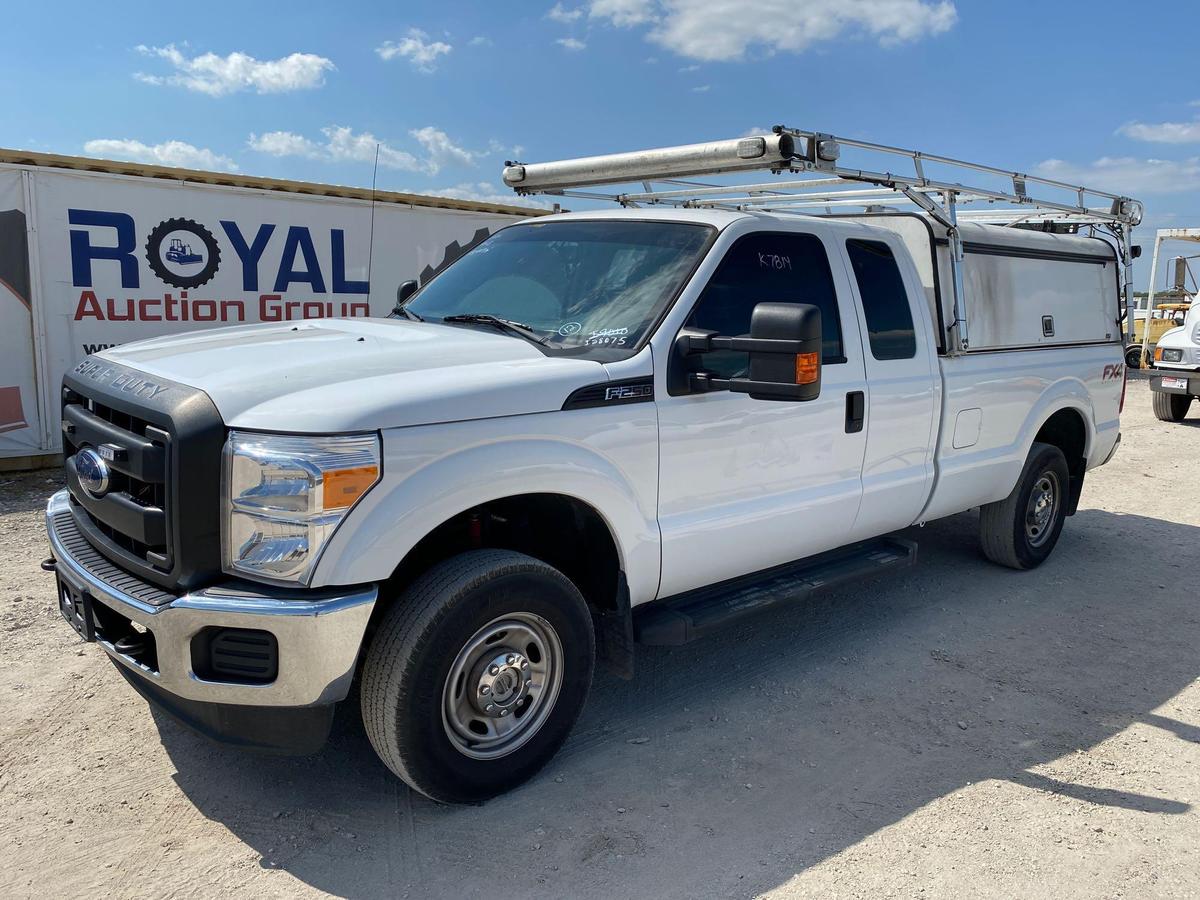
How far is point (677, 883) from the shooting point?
2.89 m

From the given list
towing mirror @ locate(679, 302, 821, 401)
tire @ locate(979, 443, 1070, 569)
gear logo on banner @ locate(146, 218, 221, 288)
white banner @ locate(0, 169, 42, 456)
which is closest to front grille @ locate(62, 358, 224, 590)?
towing mirror @ locate(679, 302, 821, 401)

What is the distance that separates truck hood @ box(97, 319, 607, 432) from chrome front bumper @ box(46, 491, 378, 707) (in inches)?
19.4

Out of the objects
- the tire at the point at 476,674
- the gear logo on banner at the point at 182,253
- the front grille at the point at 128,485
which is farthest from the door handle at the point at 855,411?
the gear logo on banner at the point at 182,253

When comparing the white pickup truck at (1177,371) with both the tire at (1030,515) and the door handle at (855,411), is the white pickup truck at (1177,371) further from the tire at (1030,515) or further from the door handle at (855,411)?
the door handle at (855,411)

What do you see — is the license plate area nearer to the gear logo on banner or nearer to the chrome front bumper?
the chrome front bumper

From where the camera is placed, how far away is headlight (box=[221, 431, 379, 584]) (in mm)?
2701

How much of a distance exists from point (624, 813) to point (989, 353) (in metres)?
3.37

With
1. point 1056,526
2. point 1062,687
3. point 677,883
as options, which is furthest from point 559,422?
point 1056,526

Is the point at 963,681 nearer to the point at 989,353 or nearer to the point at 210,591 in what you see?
the point at 989,353

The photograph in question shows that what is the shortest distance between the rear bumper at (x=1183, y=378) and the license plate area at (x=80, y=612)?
13647 mm

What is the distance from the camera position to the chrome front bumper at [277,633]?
8.90 ft

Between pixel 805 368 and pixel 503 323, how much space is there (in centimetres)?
126

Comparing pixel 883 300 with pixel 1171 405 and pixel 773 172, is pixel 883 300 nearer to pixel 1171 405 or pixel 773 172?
pixel 773 172

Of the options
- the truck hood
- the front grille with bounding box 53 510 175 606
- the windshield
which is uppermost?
the windshield
